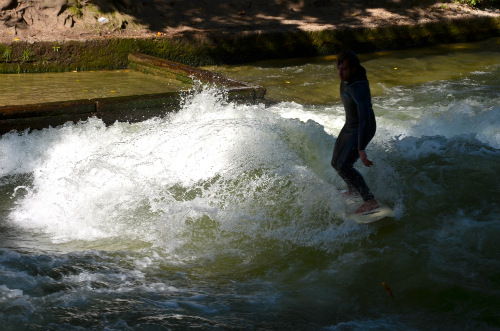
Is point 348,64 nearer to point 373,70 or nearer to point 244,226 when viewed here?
point 244,226

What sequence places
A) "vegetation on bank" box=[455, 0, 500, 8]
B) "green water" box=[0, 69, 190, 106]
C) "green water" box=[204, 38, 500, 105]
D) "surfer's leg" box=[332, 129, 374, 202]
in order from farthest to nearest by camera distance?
"vegetation on bank" box=[455, 0, 500, 8]
"green water" box=[204, 38, 500, 105]
"green water" box=[0, 69, 190, 106]
"surfer's leg" box=[332, 129, 374, 202]

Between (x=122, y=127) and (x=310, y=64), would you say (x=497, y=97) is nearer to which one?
(x=310, y=64)

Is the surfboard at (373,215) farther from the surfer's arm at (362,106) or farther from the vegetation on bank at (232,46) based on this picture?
the vegetation on bank at (232,46)

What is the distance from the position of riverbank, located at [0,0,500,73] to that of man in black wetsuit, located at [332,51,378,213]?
6.93 meters

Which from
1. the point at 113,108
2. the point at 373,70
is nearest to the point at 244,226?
the point at 113,108

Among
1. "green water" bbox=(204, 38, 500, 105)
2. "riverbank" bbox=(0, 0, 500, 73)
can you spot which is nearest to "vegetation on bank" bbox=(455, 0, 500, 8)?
"riverbank" bbox=(0, 0, 500, 73)

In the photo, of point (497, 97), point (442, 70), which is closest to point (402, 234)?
point (497, 97)

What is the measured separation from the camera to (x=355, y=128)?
5078 mm

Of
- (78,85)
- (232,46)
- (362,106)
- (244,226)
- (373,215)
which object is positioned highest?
(232,46)

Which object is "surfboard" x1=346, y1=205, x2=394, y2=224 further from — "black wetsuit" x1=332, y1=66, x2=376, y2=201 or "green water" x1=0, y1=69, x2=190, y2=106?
"green water" x1=0, y1=69, x2=190, y2=106

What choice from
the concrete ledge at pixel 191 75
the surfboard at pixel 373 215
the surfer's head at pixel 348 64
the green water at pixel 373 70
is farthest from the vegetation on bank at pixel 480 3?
the surfer's head at pixel 348 64

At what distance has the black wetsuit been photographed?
4.86 metres

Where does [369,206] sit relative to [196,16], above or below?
below

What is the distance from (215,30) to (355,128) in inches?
304
